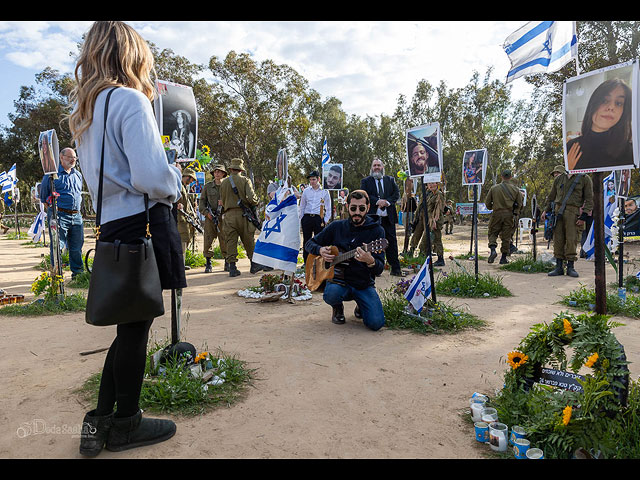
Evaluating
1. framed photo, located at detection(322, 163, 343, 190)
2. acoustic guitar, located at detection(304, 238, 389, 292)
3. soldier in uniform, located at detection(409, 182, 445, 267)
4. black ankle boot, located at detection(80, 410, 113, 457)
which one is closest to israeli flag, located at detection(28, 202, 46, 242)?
framed photo, located at detection(322, 163, 343, 190)

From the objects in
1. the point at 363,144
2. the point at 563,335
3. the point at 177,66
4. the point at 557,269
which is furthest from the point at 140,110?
the point at 363,144

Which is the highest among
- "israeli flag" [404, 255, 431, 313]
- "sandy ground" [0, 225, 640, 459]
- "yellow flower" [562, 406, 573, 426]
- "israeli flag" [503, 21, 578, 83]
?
"israeli flag" [503, 21, 578, 83]

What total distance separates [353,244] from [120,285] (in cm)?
315

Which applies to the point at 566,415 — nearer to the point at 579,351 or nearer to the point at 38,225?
the point at 579,351

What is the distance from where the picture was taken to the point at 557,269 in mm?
8289

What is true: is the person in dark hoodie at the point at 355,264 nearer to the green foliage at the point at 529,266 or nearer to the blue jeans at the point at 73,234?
the blue jeans at the point at 73,234

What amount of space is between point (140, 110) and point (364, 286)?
11.1 ft

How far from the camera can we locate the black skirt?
7.17ft

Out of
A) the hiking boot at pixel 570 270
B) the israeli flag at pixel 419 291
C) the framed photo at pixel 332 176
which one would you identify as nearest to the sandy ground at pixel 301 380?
the israeli flag at pixel 419 291

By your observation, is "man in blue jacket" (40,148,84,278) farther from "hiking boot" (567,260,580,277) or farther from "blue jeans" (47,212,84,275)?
"hiking boot" (567,260,580,277)

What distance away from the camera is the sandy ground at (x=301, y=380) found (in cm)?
247

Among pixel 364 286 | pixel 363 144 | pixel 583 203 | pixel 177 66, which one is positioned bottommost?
pixel 364 286

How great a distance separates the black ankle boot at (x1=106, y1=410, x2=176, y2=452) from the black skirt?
2.62 feet
